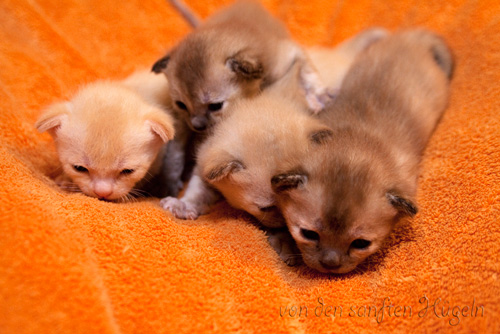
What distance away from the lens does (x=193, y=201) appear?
210cm

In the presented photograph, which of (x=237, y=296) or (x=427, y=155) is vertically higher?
(x=237, y=296)

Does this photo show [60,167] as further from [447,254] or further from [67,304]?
[447,254]

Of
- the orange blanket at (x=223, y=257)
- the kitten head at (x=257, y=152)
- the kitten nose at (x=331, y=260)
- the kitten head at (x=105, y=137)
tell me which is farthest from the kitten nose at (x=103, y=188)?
the kitten nose at (x=331, y=260)

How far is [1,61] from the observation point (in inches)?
93.4

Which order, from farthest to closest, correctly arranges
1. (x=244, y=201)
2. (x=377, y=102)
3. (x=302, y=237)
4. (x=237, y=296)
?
1. (x=377, y=102)
2. (x=244, y=201)
3. (x=302, y=237)
4. (x=237, y=296)

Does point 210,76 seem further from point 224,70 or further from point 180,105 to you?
point 180,105

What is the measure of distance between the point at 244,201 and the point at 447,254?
0.87 meters

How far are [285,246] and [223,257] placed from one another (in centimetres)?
34

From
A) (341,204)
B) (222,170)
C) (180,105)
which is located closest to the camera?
(341,204)

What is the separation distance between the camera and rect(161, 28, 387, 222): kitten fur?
72.1 inches

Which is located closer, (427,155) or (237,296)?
(237,296)

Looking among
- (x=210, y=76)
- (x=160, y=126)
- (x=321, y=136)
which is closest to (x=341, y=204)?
(x=321, y=136)

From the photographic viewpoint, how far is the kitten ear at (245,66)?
7.15 feet

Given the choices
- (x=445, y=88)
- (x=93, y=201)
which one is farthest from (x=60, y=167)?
(x=445, y=88)
